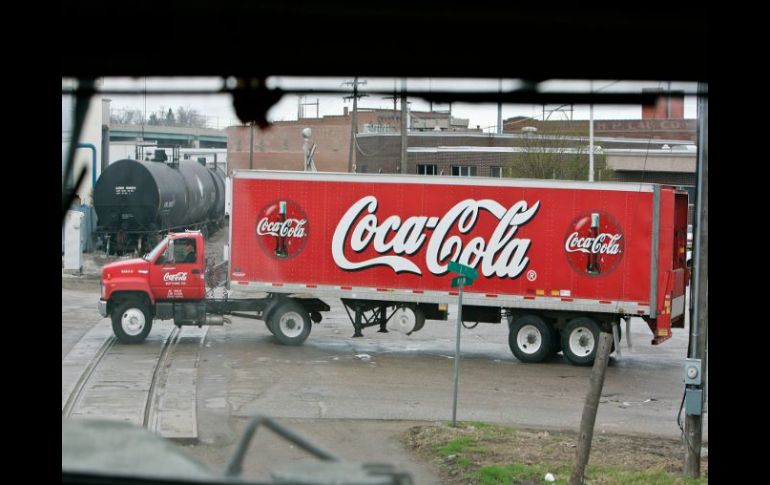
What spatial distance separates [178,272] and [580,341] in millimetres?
7232

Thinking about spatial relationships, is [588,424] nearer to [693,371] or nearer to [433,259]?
[693,371]

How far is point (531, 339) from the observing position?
16.7 metres

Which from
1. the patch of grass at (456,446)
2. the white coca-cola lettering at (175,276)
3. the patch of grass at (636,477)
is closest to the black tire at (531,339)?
the white coca-cola lettering at (175,276)

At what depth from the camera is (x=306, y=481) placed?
2506 millimetres

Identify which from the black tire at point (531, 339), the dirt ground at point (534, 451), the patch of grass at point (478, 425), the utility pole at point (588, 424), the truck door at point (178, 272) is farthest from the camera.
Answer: the truck door at point (178, 272)

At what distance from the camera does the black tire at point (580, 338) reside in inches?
649

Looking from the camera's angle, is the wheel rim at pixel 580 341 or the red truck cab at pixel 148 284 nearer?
the wheel rim at pixel 580 341

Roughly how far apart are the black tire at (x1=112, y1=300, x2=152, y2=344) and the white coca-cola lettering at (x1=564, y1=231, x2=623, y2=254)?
24.9 feet

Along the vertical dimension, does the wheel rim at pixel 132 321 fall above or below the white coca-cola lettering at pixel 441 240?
below

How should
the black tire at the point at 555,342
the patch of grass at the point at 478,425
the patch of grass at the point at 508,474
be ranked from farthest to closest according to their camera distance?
the black tire at the point at 555,342, the patch of grass at the point at 478,425, the patch of grass at the point at 508,474

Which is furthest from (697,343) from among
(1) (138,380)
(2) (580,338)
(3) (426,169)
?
(3) (426,169)

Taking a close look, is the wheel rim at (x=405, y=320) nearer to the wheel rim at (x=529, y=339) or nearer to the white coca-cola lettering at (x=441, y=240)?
the white coca-cola lettering at (x=441, y=240)

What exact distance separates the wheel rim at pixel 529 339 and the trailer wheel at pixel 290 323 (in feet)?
12.7

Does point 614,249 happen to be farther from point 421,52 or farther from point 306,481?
point 306,481
